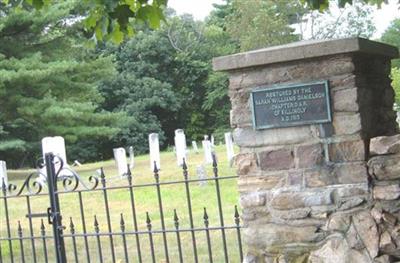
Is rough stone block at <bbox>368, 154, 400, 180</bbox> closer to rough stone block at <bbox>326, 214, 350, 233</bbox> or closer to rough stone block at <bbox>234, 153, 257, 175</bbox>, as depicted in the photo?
rough stone block at <bbox>326, 214, 350, 233</bbox>

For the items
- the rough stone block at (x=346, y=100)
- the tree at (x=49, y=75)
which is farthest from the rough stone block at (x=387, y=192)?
the tree at (x=49, y=75)

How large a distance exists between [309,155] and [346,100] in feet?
1.40

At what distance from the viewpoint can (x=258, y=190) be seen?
4.29m

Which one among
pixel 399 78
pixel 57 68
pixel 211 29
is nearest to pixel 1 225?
pixel 57 68

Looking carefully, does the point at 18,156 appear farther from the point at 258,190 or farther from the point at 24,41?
the point at 258,190

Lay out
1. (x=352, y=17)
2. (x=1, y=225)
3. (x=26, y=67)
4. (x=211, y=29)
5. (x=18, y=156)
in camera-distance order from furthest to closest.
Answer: (x=211, y=29)
(x=352, y=17)
(x=18, y=156)
(x=26, y=67)
(x=1, y=225)

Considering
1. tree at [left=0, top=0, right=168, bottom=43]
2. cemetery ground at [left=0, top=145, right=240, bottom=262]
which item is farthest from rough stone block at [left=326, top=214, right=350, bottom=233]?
cemetery ground at [left=0, top=145, right=240, bottom=262]

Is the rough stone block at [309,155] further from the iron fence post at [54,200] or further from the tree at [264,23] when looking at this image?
the tree at [264,23]

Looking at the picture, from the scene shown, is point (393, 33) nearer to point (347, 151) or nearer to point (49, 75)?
point (49, 75)

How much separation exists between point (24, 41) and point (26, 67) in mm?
2222

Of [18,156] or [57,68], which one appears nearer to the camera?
[57,68]

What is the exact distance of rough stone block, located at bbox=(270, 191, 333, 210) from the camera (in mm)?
4062

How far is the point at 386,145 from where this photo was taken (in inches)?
154

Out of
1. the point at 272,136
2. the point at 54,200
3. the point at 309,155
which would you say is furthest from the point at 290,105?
the point at 54,200
